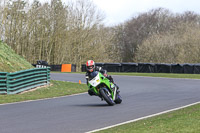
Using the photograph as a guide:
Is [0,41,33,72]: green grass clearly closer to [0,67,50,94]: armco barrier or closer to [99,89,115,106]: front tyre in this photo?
[0,67,50,94]: armco barrier

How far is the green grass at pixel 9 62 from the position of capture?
22009mm

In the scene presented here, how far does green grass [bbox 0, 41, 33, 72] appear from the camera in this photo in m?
22.0

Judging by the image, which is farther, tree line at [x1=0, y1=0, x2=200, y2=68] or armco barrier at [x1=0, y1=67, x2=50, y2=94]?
tree line at [x1=0, y1=0, x2=200, y2=68]

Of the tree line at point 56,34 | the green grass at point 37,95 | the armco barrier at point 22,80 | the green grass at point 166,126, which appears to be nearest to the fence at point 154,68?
the tree line at point 56,34

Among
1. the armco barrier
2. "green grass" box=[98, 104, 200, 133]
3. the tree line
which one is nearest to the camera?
"green grass" box=[98, 104, 200, 133]

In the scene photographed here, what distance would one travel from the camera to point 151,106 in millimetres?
12586

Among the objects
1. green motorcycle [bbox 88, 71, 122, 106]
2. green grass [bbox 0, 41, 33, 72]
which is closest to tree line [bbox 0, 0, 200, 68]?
green grass [bbox 0, 41, 33, 72]

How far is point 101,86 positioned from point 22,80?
26.0 ft

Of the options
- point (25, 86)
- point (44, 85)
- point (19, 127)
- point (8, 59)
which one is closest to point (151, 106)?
point (19, 127)

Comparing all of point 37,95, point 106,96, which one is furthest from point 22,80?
point 106,96

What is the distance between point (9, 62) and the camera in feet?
75.4

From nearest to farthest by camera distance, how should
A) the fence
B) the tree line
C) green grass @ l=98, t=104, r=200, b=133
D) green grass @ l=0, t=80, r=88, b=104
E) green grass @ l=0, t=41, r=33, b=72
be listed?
green grass @ l=98, t=104, r=200, b=133, green grass @ l=0, t=80, r=88, b=104, green grass @ l=0, t=41, r=33, b=72, the fence, the tree line

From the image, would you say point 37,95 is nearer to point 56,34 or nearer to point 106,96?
point 106,96

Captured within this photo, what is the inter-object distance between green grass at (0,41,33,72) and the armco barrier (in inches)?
76.6
